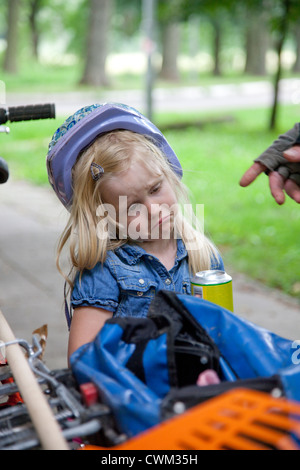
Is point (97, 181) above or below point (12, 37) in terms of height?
above

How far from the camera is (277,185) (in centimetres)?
222

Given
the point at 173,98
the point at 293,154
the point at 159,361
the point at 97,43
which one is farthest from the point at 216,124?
the point at 159,361

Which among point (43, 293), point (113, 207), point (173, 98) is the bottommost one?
point (173, 98)

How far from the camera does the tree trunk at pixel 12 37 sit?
25.6m

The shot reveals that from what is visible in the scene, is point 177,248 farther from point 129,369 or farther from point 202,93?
point 202,93

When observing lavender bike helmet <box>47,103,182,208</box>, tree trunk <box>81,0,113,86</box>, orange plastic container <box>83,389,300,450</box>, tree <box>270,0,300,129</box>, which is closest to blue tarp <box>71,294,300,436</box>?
orange plastic container <box>83,389,300,450</box>

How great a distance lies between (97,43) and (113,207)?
18977 millimetres

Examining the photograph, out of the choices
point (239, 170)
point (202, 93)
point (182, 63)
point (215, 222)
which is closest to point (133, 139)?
point (215, 222)

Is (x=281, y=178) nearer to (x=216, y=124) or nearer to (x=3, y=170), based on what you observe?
(x=3, y=170)

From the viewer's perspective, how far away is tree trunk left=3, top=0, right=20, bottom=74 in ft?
83.9

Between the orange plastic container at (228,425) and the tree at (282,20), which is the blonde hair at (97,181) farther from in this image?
A: the tree at (282,20)

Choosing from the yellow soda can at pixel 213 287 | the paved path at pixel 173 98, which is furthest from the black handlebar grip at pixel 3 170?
the paved path at pixel 173 98

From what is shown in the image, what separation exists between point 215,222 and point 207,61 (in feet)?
149
